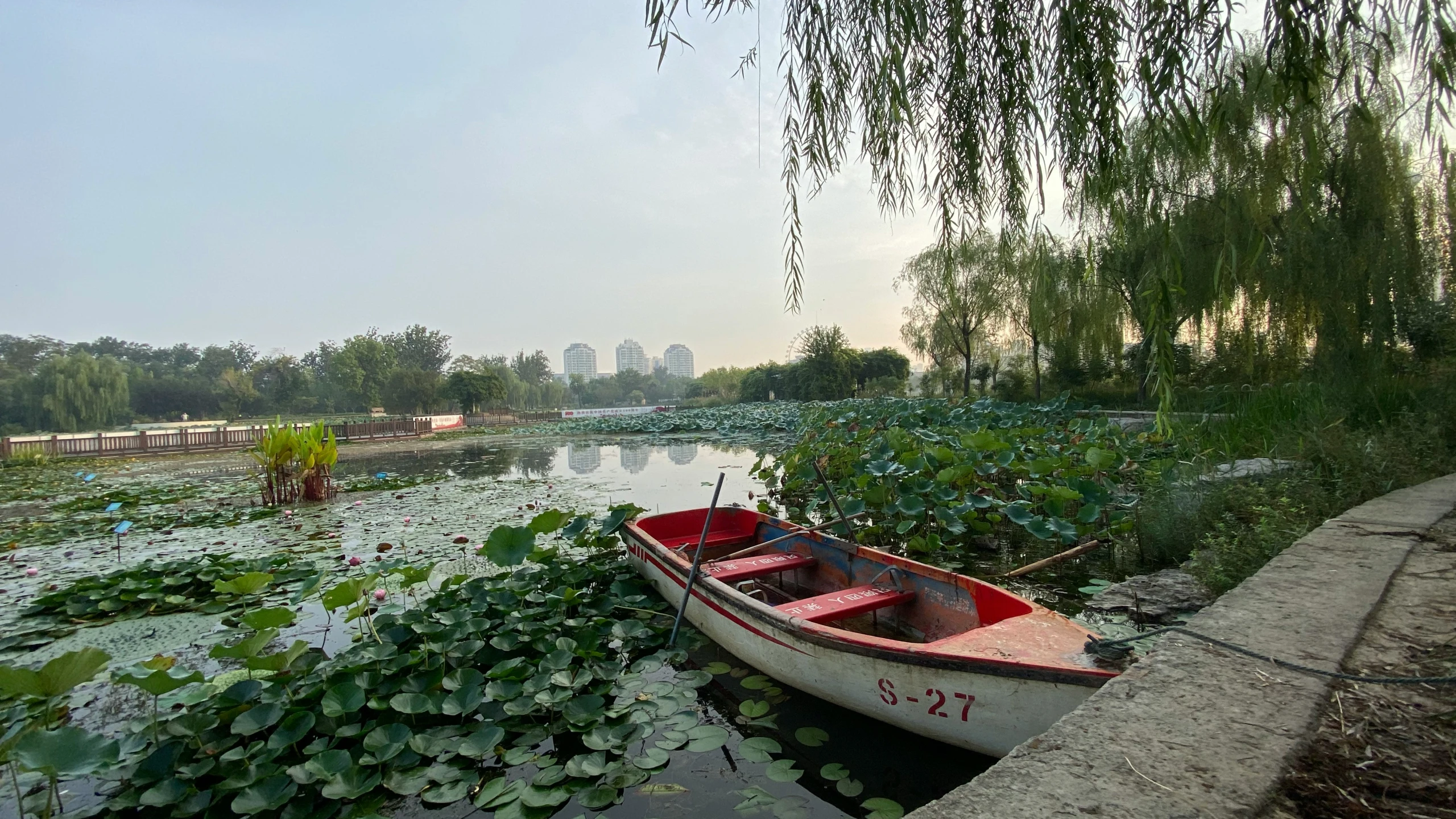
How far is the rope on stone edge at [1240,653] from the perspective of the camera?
1.34 m

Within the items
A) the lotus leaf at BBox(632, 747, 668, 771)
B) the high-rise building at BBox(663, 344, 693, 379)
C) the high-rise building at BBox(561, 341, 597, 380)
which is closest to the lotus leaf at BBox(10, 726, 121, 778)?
the lotus leaf at BBox(632, 747, 668, 771)

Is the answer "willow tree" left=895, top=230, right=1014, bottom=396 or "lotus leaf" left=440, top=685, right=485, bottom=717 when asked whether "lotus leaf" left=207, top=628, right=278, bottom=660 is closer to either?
"lotus leaf" left=440, top=685, right=485, bottom=717

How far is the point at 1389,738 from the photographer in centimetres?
119

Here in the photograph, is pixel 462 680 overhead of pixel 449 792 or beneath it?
overhead

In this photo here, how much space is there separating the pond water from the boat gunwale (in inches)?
15.6

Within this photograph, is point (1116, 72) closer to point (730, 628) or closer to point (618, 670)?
point (730, 628)

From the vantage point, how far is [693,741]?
244cm

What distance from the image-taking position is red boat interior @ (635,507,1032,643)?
286 cm

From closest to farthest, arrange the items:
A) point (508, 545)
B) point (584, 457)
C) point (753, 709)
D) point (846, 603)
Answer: point (753, 709)
point (846, 603)
point (508, 545)
point (584, 457)

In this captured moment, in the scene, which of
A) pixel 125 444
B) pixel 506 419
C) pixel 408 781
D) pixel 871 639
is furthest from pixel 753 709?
pixel 506 419

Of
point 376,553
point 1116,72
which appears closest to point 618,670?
point 1116,72

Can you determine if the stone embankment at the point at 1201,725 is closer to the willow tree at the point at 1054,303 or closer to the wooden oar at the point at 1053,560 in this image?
the willow tree at the point at 1054,303

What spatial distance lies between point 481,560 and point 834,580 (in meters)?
3.01

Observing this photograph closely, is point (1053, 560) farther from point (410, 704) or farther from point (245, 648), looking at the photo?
point (245, 648)
